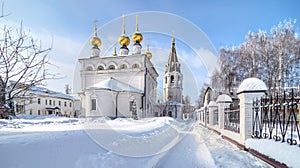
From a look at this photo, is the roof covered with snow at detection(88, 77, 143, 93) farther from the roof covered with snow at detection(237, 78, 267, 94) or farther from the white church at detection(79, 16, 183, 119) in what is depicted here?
the roof covered with snow at detection(237, 78, 267, 94)

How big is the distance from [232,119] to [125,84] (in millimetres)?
20568

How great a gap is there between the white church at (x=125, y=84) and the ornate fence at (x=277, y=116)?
1631cm

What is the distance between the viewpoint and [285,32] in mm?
15758

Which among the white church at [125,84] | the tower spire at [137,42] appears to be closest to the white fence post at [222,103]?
the white church at [125,84]

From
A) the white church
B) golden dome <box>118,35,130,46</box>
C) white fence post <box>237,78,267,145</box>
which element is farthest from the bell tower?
white fence post <box>237,78,267,145</box>

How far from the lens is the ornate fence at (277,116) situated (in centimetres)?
330

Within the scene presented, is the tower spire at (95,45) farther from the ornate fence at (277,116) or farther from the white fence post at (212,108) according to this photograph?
the ornate fence at (277,116)

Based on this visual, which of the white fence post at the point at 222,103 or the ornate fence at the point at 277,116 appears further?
the white fence post at the point at 222,103

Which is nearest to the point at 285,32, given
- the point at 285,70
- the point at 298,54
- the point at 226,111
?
the point at 298,54

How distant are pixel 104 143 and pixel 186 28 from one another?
4.97 metres

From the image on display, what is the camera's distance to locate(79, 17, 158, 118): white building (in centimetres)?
2173

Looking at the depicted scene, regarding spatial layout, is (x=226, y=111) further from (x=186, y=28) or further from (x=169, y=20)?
(x=169, y=20)

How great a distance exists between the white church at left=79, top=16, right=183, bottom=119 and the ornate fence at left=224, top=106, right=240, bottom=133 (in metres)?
13.5

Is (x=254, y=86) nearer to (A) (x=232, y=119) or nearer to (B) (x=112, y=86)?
(A) (x=232, y=119)
